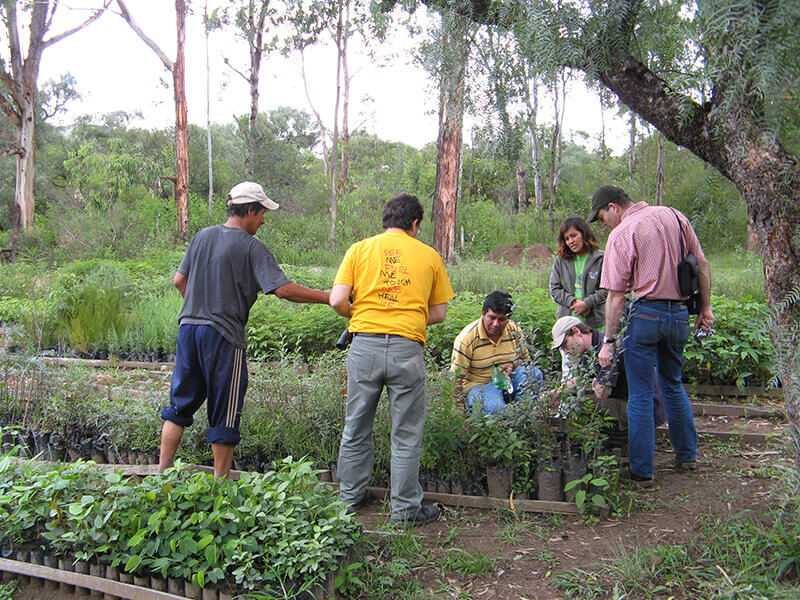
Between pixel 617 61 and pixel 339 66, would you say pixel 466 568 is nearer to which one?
pixel 617 61

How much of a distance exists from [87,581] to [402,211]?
2.49m

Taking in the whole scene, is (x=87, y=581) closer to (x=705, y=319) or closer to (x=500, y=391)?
(x=500, y=391)

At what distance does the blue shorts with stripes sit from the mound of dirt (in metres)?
13.5

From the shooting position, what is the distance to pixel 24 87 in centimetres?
2105

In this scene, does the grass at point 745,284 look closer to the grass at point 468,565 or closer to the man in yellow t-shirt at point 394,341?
the man in yellow t-shirt at point 394,341

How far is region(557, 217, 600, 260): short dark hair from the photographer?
5250 millimetres

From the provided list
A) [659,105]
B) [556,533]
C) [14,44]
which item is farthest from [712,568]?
[14,44]

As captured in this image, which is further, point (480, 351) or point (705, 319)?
point (480, 351)

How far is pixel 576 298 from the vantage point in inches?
209

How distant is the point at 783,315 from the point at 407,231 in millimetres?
2051

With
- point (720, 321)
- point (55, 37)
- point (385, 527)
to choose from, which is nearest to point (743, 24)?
point (385, 527)

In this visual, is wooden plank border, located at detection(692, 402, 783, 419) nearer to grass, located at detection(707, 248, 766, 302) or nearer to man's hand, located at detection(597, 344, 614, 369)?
grass, located at detection(707, 248, 766, 302)

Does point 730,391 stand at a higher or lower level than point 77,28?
lower

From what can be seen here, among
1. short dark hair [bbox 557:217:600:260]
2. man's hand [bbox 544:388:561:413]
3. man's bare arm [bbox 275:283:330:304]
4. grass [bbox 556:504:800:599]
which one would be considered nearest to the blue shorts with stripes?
man's bare arm [bbox 275:283:330:304]
